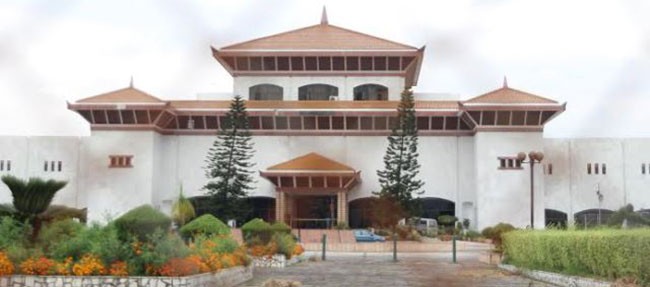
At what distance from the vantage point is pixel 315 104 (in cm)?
3569

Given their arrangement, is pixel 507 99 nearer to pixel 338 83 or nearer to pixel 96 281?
pixel 338 83

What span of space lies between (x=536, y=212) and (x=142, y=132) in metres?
17.8

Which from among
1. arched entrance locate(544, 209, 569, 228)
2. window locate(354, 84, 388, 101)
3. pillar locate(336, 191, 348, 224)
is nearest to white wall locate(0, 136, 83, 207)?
pillar locate(336, 191, 348, 224)

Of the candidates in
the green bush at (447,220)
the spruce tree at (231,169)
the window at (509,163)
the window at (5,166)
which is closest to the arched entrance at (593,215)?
the window at (509,163)

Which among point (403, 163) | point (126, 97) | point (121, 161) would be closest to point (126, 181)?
point (121, 161)

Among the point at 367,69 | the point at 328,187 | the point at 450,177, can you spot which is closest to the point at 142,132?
the point at 328,187

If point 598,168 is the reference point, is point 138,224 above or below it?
below

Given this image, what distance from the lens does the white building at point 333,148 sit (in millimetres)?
34438

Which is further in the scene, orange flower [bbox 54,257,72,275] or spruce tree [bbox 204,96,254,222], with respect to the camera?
spruce tree [bbox 204,96,254,222]

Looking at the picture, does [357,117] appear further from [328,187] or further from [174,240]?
[174,240]

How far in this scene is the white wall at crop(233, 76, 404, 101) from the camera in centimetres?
3769

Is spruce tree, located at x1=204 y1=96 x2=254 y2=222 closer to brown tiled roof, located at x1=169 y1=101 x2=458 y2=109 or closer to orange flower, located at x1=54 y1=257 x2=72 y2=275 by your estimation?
brown tiled roof, located at x1=169 y1=101 x2=458 y2=109

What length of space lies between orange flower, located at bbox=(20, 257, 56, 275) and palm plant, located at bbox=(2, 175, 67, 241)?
187cm

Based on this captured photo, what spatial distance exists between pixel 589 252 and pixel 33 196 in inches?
344
